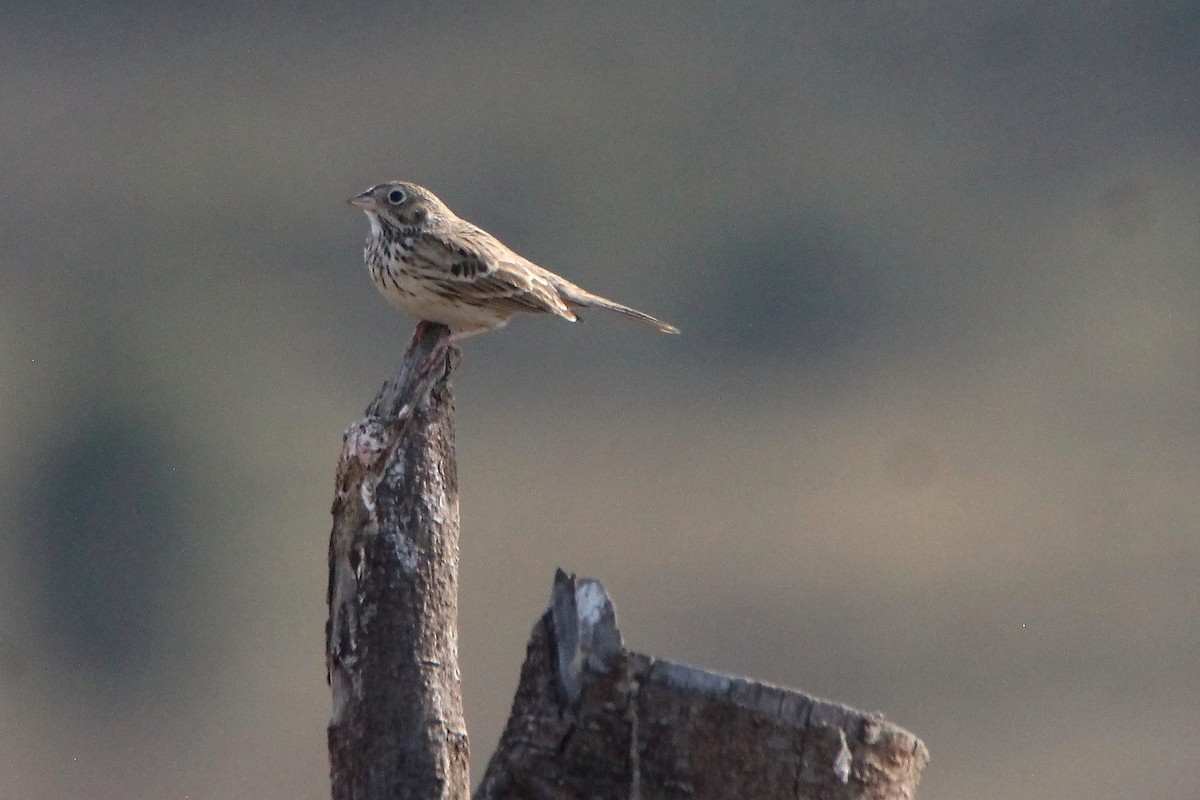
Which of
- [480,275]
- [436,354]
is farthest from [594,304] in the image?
[436,354]

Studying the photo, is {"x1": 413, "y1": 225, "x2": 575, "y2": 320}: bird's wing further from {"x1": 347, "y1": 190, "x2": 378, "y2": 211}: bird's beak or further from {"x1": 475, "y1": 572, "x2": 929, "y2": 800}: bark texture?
{"x1": 475, "y1": 572, "x2": 929, "y2": 800}: bark texture

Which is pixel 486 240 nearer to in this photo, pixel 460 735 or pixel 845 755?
pixel 460 735

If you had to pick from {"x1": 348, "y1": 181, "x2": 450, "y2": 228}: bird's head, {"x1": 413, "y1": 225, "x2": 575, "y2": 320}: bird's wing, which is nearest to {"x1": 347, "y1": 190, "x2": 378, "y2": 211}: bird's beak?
→ {"x1": 348, "y1": 181, "x2": 450, "y2": 228}: bird's head

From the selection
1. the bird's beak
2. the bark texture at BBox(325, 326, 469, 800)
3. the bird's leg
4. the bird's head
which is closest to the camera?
the bark texture at BBox(325, 326, 469, 800)

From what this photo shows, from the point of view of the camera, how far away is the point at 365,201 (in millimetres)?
7348

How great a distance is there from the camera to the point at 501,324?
22.1ft

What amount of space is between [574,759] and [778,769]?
1.73 feet

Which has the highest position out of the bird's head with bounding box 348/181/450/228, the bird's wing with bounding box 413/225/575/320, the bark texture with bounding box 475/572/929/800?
the bird's head with bounding box 348/181/450/228

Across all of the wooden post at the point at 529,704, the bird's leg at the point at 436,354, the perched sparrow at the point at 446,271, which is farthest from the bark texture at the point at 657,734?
the perched sparrow at the point at 446,271

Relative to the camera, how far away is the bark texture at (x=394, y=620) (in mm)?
3961

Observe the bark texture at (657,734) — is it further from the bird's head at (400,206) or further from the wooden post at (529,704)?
the bird's head at (400,206)

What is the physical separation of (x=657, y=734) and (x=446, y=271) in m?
3.31

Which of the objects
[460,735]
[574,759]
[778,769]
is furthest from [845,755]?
[460,735]

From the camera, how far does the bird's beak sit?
287 inches
